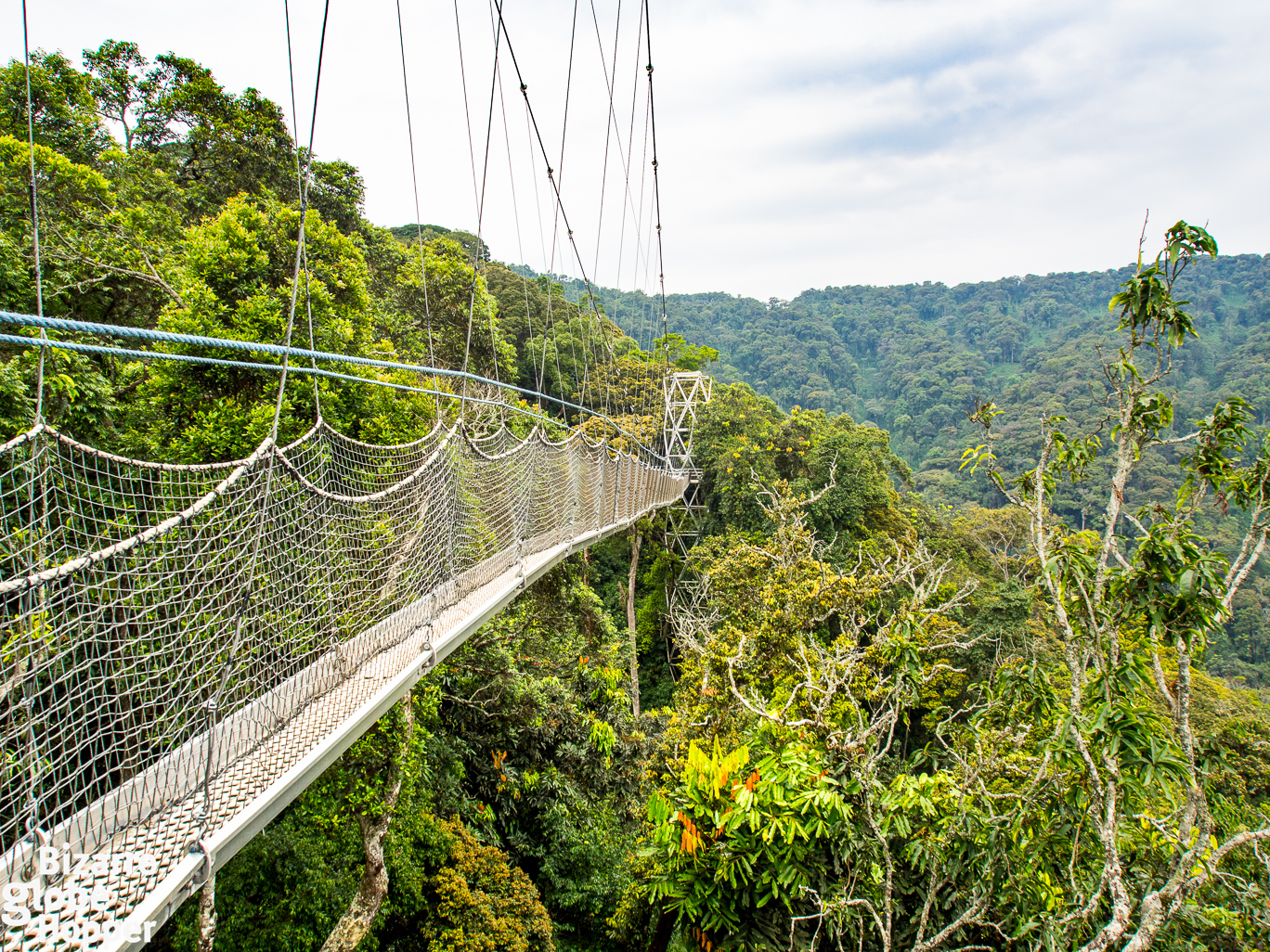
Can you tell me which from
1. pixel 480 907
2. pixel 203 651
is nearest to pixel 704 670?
pixel 480 907

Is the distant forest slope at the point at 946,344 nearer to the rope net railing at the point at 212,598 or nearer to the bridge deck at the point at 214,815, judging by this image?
the rope net railing at the point at 212,598

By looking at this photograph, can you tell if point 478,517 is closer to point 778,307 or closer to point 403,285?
point 403,285

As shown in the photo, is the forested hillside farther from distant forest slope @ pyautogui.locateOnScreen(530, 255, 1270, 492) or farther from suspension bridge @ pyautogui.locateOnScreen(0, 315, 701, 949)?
distant forest slope @ pyautogui.locateOnScreen(530, 255, 1270, 492)

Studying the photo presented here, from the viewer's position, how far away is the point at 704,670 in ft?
17.9

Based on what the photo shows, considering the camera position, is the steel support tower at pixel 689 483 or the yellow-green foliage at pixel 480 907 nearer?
the yellow-green foliage at pixel 480 907

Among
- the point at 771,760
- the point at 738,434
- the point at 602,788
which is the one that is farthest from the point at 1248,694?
the point at 771,760

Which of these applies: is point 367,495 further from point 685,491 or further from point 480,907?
point 685,491

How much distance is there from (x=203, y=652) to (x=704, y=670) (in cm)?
448

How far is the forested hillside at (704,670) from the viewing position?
6.62 ft

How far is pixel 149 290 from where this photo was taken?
6.01 m

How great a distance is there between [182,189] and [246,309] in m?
4.67

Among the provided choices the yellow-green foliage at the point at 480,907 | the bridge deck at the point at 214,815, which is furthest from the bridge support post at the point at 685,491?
the bridge deck at the point at 214,815

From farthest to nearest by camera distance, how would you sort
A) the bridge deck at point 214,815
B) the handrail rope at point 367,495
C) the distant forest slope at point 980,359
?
the distant forest slope at point 980,359 → the handrail rope at point 367,495 → the bridge deck at point 214,815

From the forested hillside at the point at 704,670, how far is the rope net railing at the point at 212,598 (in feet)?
0.43
